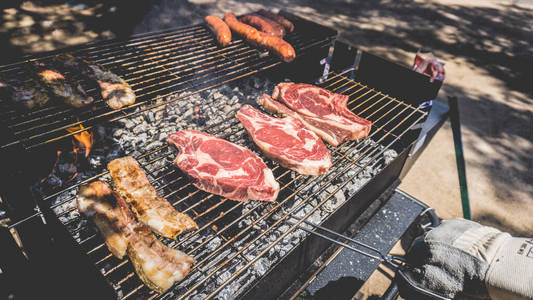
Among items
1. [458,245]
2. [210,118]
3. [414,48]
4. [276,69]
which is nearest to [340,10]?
[414,48]

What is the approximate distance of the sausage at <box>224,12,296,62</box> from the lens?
3659mm

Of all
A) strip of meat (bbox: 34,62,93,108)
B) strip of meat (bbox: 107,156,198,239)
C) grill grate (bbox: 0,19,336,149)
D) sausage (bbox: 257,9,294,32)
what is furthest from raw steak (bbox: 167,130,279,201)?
sausage (bbox: 257,9,294,32)

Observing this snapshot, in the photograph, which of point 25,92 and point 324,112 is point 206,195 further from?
point 25,92

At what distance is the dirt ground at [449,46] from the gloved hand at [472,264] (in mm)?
2064

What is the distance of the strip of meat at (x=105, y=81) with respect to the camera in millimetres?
2886

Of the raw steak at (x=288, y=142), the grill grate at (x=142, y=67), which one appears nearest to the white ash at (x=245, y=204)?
the raw steak at (x=288, y=142)

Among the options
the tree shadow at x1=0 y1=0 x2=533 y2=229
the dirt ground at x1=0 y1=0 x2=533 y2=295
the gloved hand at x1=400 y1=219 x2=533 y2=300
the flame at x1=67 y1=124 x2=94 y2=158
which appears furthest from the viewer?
the tree shadow at x1=0 y1=0 x2=533 y2=229

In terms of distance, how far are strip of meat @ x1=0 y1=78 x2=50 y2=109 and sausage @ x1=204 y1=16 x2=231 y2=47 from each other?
6.60 feet

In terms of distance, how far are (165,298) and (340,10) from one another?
37.4 feet

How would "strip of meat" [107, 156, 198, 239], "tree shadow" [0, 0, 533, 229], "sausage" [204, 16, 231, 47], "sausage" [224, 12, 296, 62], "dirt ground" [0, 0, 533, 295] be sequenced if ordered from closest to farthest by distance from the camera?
1. "strip of meat" [107, 156, 198, 239]
2. "sausage" [224, 12, 296, 62]
3. "sausage" [204, 16, 231, 47]
4. "dirt ground" [0, 0, 533, 295]
5. "tree shadow" [0, 0, 533, 229]

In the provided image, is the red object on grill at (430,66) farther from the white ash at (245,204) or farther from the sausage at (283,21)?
the sausage at (283,21)

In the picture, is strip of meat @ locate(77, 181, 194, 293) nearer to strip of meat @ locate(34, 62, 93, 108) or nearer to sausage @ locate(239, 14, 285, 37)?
strip of meat @ locate(34, 62, 93, 108)

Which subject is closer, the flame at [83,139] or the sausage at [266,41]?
the flame at [83,139]

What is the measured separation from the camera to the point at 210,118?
156 inches
